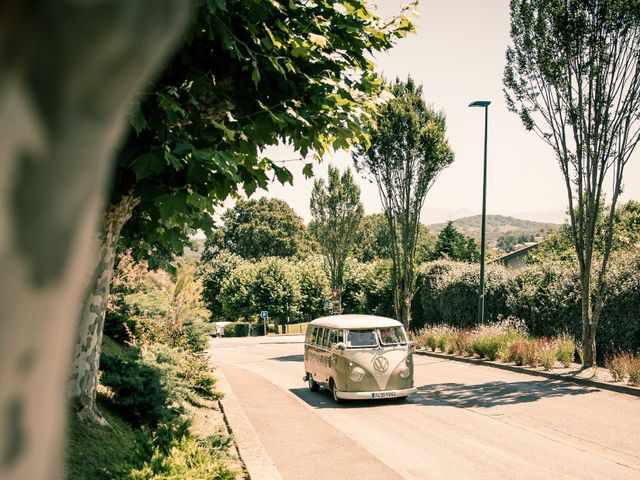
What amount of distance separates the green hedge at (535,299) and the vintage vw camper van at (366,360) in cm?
798

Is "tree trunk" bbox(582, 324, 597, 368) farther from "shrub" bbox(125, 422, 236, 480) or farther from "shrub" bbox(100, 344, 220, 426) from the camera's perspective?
"shrub" bbox(125, 422, 236, 480)

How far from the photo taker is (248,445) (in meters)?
8.80

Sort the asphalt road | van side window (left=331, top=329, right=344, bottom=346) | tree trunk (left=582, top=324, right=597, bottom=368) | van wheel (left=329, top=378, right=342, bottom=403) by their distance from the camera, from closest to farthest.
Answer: the asphalt road < van wheel (left=329, top=378, right=342, bottom=403) < van side window (left=331, top=329, right=344, bottom=346) < tree trunk (left=582, top=324, right=597, bottom=368)

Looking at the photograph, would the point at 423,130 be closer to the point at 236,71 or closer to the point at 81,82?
the point at 236,71

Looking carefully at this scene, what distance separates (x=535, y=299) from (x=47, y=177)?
23831 mm

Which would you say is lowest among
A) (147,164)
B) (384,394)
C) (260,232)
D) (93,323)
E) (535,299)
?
(384,394)

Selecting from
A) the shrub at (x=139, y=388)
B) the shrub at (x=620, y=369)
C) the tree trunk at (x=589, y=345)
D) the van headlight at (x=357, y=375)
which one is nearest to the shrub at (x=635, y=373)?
the shrub at (x=620, y=369)

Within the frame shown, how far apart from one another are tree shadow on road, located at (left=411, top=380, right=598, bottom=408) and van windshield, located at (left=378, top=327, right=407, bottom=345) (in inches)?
58.3

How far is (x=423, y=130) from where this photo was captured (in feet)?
89.0

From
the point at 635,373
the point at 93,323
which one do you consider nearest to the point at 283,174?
the point at 93,323

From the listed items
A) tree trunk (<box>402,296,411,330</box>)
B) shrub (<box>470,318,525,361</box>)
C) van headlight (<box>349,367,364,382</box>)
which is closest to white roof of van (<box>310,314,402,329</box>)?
van headlight (<box>349,367,364,382</box>)

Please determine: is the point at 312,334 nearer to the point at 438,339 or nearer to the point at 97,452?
the point at 97,452

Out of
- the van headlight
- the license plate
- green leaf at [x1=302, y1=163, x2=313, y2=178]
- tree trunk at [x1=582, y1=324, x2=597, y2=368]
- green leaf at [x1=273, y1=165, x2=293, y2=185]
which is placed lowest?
the license plate

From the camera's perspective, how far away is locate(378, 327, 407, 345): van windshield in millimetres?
14156
